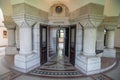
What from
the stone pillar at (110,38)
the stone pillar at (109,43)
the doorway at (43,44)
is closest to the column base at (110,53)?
the stone pillar at (109,43)

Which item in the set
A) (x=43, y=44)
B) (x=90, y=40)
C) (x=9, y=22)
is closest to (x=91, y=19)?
(x=90, y=40)

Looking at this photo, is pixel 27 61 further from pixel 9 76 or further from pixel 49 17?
pixel 49 17

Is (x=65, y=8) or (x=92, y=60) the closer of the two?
(x=92, y=60)

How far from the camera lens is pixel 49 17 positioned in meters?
5.66

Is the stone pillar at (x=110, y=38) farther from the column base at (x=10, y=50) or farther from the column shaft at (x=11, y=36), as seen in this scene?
the column shaft at (x=11, y=36)

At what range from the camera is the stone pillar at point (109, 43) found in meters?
6.89

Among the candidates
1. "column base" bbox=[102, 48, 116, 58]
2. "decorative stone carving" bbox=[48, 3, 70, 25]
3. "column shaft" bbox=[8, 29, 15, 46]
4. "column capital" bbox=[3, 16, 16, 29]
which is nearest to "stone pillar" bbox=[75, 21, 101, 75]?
"decorative stone carving" bbox=[48, 3, 70, 25]

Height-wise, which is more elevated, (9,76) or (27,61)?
(27,61)

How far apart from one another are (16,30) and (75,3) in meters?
4.50

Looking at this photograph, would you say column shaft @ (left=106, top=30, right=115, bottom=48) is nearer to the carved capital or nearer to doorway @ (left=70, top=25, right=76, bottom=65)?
doorway @ (left=70, top=25, right=76, bottom=65)

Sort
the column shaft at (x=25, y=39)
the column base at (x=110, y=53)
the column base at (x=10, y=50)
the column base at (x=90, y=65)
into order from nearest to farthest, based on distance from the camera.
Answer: the column base at (x=90, y=65), the column shaft at (x=25, y=39), the column base at (x=110, y=53), the column base at (x=10, y=50)

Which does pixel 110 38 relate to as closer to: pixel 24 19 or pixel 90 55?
pixel 90 55

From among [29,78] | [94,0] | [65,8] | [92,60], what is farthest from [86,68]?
[65,8]

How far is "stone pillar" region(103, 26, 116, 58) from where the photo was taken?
6891mm
